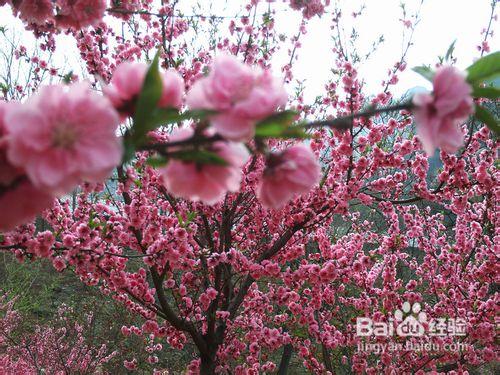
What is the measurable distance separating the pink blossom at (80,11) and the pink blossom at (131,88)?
1332 mm

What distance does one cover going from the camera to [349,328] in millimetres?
5559

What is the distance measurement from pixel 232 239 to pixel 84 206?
6.62 ft

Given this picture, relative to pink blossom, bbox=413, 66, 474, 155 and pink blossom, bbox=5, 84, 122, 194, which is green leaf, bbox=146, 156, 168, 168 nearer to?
pink blossom, bbox=5, 84, 122, 194

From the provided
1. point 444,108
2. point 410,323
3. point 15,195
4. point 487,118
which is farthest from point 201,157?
point 410,323

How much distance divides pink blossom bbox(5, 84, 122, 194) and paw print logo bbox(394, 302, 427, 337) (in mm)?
5264

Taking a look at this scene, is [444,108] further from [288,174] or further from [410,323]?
[410,323]

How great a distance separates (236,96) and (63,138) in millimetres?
285

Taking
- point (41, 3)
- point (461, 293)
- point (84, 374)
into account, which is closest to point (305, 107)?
point (461, 293)

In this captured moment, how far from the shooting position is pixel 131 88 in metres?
0.67

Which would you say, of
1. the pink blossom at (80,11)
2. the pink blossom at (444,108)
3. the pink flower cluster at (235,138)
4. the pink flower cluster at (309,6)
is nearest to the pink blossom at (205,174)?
the pink flower cluster at (235,138)

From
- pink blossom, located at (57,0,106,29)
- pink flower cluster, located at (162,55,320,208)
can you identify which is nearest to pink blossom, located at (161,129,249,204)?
pink flower cluster, located at (162,55,320,208)

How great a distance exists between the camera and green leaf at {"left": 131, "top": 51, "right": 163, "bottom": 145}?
0.62m

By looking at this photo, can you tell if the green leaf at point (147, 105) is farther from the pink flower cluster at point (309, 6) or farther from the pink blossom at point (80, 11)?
the pink flower cluster at point (309, 6)

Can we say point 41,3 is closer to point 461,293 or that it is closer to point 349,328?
point 349,328
